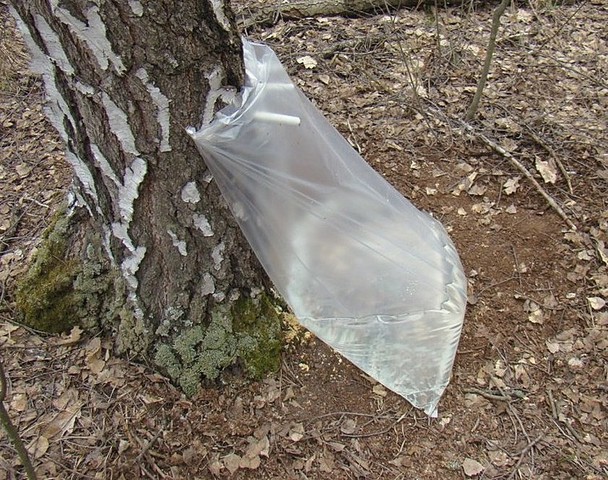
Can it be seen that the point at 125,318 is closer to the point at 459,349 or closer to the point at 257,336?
the point at 257,336

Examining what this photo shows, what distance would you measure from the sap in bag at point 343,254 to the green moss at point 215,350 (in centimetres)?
19

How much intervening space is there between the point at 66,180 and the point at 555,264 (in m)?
2.42

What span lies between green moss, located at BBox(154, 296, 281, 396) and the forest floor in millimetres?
67

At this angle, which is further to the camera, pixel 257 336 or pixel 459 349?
pixel 459 349

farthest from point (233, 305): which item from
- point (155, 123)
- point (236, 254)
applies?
point (155, 123)

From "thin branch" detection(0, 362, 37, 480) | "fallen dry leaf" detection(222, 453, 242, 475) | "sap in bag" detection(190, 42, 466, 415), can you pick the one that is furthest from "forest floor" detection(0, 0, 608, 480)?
"thin branch" detection(0, 362, 37, 480)

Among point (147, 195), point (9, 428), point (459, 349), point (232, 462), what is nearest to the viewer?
point (9, 428)

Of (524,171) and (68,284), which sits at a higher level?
(68,284)

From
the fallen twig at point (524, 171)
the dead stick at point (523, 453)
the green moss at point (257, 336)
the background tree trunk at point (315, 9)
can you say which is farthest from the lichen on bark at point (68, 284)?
the background tree trunk at point (315, 9)

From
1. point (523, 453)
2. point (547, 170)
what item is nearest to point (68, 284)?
point (523, 453)

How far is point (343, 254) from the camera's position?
2.02 m

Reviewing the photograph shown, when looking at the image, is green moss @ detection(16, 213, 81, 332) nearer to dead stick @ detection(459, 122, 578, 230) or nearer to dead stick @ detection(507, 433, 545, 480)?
dead stick @ detection(507, 433, 545, 480)

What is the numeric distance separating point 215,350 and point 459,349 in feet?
3.12

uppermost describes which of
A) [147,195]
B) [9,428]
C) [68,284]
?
[147,195]
